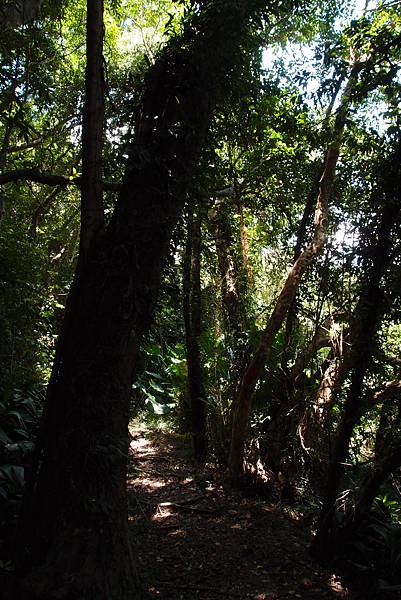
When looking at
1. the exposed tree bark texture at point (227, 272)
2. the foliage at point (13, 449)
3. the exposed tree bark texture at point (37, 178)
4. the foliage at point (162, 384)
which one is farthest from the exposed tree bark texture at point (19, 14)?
the foliage at point (162, 384)

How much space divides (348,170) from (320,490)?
3.94 meters

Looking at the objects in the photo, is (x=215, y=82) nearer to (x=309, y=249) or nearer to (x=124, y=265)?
(x=124, y=265)

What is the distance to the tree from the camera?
2592 millimetres

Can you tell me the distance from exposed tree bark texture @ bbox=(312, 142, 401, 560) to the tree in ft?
5.03

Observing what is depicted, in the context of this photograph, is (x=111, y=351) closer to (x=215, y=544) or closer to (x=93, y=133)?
(x=93, y=133)

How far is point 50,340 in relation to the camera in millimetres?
9188

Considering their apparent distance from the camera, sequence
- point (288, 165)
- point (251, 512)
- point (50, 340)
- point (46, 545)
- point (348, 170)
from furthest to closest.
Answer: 1. point (50, 340)
2. point (288, 165)
3. point (348, 170)
4. point (251, 512)
5. point (46, 545)

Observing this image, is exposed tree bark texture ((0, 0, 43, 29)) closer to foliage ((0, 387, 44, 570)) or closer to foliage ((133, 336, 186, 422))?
foliage ((0, 387, 44, 570))

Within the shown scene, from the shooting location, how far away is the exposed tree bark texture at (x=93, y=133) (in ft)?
10.4

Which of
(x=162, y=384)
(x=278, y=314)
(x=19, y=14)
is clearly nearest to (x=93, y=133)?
(x=19, y=14)

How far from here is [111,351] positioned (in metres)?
2.83

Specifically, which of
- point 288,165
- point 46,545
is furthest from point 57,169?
point 46,545

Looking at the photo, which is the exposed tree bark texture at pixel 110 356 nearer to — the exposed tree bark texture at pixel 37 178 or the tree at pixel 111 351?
the tree at pixel 111 351

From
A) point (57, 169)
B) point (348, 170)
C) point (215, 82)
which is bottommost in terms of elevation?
point (215, 82)
